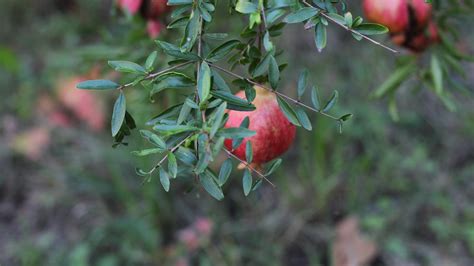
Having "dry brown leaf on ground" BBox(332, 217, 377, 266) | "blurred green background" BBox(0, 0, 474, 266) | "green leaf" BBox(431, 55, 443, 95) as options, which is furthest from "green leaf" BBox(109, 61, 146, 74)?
"dry brown leaf on ground" BBox(332, 217, 377, 266)

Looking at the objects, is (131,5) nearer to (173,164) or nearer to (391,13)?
(391,13)

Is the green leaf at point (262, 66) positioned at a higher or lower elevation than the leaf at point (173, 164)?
higher

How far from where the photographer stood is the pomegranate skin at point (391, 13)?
89 centimetres

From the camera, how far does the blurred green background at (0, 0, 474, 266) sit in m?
1.98

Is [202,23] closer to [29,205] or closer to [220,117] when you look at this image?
[220,117]

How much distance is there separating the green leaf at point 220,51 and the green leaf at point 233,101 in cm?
4

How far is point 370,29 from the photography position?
642mm

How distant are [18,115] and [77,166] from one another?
0.55 meters

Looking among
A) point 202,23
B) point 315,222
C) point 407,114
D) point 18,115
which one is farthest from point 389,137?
point 202,23

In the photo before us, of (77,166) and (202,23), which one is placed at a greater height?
(202,23)

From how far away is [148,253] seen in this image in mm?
1986

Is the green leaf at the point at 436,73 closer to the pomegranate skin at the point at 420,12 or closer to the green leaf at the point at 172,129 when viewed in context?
the pomegranate skin at the point at 420,12

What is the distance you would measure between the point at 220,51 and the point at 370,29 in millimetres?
163

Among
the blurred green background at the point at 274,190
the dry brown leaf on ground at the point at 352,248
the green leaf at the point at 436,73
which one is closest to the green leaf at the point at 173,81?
the green leaf at the point at 436,73
